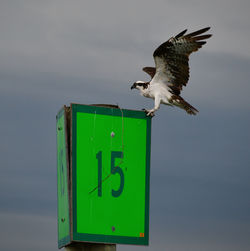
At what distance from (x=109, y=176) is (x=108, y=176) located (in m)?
0.01

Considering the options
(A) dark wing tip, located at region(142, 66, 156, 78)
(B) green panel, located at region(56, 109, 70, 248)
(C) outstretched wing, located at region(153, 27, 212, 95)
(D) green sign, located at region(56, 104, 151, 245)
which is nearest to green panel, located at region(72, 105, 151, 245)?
(D) green sign, located at region(56, 104, 151, 245)

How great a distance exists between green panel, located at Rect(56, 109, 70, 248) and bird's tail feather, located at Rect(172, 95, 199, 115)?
3.77 m

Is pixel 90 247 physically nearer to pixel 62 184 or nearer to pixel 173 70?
pixel 62 184

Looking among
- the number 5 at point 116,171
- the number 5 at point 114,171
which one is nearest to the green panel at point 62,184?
the number 5 at point 114,171

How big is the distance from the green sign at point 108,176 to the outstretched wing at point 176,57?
3.91 m

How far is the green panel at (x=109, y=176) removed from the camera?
5.93 metres

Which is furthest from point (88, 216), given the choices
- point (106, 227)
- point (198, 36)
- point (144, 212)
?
point (198, 36)

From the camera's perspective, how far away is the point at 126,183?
6.16 metres

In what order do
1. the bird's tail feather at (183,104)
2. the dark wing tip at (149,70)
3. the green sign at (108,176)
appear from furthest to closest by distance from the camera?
the dark wing tip at (149,70) → the bird's tail feather at (183,104) → the green sign at (108,176)

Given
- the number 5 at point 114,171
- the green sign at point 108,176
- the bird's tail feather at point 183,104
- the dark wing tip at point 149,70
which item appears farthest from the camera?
the dark wing tip at point 149,70

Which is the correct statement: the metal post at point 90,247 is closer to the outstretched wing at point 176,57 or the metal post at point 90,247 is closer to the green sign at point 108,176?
the green sign at point 108,176

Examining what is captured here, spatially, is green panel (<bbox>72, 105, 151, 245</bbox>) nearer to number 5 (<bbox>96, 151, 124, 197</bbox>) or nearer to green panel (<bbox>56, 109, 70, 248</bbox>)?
number 5 (<bbox>96, 151, 124, 197</bbox>)

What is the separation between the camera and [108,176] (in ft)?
19.9

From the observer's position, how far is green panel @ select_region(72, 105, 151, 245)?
5.93m
